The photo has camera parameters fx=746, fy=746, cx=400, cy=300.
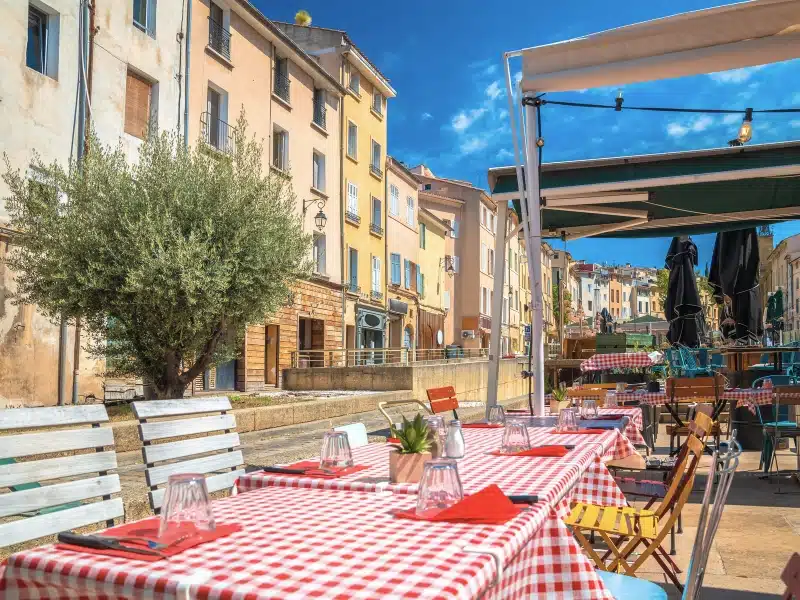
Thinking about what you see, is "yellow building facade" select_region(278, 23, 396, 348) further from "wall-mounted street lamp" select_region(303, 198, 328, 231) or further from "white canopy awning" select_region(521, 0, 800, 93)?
"white canopy awning" select_region(521, 0, 800, 93)

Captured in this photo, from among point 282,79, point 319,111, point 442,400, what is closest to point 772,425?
point 442,400

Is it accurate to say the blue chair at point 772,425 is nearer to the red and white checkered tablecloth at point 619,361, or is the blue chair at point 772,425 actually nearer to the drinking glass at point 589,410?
the red and white checkered tablecloth at point 619,361

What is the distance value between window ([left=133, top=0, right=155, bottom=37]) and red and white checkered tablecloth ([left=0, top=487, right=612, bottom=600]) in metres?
17.7

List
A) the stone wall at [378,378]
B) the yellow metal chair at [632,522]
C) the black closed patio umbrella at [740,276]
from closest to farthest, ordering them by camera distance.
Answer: the yellow metal chair at [632,522] → the black closed patio umbrella at [740,276] → the stone wall at [378,378]

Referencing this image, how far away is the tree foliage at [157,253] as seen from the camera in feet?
38.9

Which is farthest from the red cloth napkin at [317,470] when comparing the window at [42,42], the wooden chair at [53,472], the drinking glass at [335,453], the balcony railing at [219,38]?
the balcony railing at [219,38]

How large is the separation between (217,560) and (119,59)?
17156 mm

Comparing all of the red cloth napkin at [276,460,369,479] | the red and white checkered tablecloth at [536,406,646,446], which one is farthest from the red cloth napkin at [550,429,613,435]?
the red cloth napkin at [276,460,369,479]

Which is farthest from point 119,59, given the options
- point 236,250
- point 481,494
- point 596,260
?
point 596,260

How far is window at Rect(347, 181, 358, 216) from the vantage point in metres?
28.1

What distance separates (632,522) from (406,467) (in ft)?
5.18

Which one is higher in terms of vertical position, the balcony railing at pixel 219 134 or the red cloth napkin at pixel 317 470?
the balcony railing at pixel 219 134

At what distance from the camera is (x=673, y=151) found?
25.6 feet

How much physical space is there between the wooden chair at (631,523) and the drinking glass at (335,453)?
1.17m
